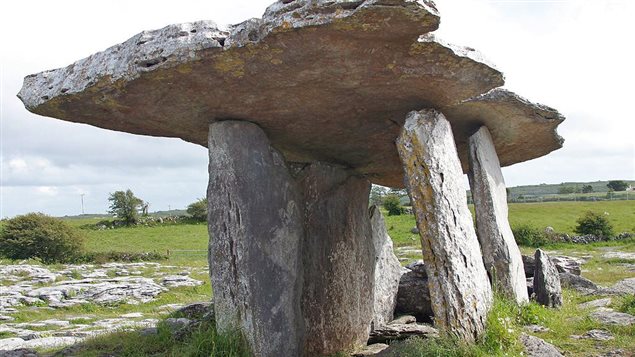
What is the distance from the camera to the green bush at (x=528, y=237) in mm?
25016

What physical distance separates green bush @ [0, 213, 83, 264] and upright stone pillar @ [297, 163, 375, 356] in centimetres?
1900

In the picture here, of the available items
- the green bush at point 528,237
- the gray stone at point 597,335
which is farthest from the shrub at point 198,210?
the gray stone at point 597,335

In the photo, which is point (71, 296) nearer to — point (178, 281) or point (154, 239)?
point (178, 281)

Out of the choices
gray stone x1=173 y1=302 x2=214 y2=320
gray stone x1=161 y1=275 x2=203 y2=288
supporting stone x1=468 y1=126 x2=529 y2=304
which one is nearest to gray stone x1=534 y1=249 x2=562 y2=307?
supporting stone x1=468 y1=126 x2=529 y2=304

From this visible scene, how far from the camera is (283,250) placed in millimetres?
6777

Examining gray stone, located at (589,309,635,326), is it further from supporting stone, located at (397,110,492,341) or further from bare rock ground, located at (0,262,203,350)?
bare rock ground, located at (0,262,203,350)

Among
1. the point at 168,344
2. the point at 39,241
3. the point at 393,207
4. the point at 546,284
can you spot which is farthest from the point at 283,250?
the point at 393,207

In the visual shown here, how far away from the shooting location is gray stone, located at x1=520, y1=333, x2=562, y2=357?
5.85 metres

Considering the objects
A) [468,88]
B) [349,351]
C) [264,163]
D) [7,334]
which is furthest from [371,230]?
[7,334]

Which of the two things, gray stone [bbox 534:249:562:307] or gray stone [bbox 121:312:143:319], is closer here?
gray stone [bbox 534:249:562:307]

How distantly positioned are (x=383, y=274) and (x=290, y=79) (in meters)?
4.43

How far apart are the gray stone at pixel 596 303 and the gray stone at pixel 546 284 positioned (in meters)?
0.43

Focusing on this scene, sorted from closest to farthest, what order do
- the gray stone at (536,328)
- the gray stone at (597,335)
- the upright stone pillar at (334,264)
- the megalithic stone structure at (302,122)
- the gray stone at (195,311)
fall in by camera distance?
the megalithic stone structure at (302,122)
the gray stone at (597,335)
the gray stone at (536,328)
the upright stone pillar at (334,264)
the gray stone at (195,311)

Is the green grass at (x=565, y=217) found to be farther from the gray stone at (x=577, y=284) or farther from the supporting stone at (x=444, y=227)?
the supporting stone at (x=444, y=227)
